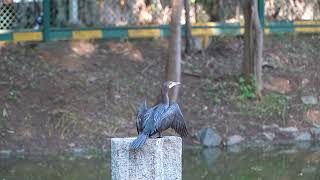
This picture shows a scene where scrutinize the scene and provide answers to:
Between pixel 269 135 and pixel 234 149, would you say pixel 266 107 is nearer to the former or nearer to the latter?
pixel 269 135

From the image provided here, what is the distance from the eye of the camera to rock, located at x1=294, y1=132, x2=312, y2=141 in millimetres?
14633

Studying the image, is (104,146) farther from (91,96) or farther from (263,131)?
(263,131)

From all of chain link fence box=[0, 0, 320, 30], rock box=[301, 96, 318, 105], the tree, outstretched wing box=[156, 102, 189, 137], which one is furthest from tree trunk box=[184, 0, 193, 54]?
outstretched wing box=[156, 102, 189, 137]

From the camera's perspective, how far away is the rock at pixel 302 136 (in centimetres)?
1463

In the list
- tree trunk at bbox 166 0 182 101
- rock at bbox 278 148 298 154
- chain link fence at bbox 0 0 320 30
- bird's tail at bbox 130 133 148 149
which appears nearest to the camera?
bird's tail at bbox 130 133 148 149

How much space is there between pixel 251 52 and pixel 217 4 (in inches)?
121

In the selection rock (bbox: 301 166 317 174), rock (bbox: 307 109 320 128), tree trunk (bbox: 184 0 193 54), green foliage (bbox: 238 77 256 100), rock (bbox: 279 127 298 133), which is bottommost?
rock (bbox: 301 166 317 174)

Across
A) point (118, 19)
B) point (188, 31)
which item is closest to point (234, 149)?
point (188, 31)

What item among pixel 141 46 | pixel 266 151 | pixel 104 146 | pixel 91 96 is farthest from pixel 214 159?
pixel 141 46

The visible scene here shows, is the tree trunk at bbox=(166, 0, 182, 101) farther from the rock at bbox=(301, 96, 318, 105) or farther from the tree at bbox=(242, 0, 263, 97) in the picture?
the rock at bbox=(301, 96, 318, 105)

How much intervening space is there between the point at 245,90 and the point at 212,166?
121 inches

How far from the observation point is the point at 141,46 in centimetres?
1686

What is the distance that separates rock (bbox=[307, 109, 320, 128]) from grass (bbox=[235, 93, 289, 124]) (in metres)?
0.44

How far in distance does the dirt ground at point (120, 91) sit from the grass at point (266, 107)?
2cm
